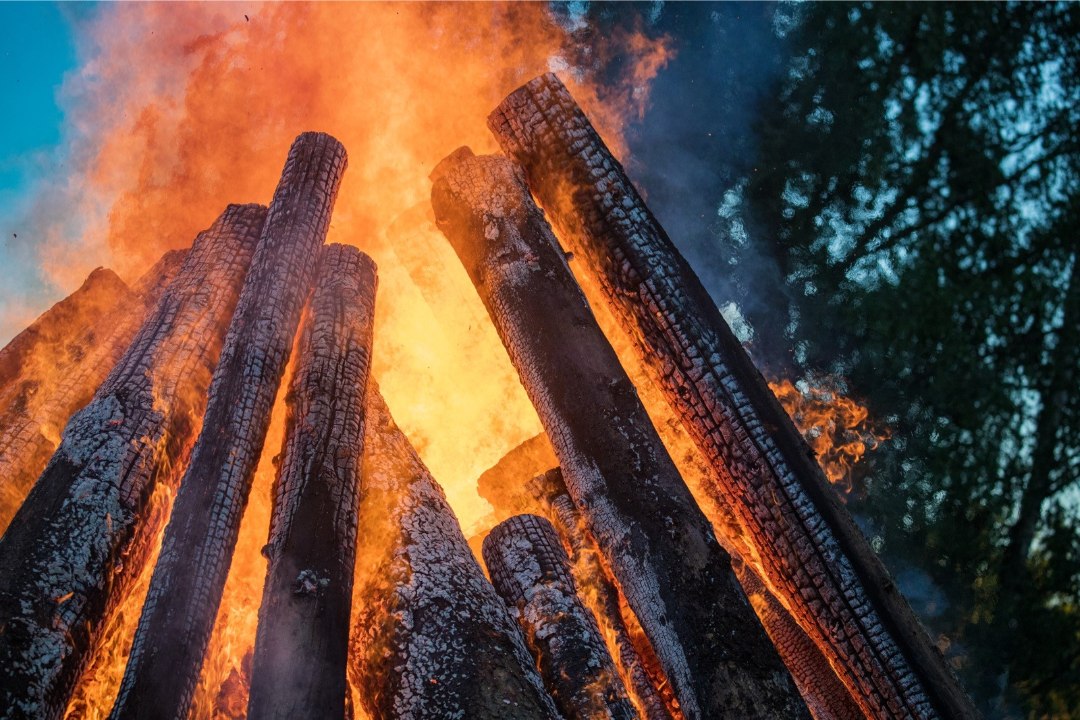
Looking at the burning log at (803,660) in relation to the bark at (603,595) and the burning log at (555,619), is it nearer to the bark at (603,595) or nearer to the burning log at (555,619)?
the bark at (603,595)

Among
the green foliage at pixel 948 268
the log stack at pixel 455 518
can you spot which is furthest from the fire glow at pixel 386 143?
the log stack at pixel 455 518

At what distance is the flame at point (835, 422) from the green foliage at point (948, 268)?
23cm

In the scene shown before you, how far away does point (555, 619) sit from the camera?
349 cm

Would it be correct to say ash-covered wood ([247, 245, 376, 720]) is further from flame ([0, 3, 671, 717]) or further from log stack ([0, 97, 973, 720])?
flame ([0, 3, 671, 717])

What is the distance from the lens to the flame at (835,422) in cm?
800

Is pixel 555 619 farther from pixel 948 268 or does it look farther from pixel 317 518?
pixel 948 268

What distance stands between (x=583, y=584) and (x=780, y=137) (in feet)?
23.1

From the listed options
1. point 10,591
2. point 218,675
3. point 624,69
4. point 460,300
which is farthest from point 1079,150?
point 10,591

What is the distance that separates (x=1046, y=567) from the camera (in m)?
7.80

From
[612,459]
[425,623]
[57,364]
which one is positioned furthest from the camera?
[57,364]

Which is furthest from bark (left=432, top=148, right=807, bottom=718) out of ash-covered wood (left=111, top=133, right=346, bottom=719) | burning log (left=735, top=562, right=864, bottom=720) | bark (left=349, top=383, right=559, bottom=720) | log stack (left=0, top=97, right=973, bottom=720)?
burning log (left=735, top=562, right=864, bottom=720)

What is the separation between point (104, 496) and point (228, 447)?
25.3 inches

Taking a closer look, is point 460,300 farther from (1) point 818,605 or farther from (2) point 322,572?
(1) point 818,605

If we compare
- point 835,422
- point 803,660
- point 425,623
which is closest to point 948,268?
point 835,422
